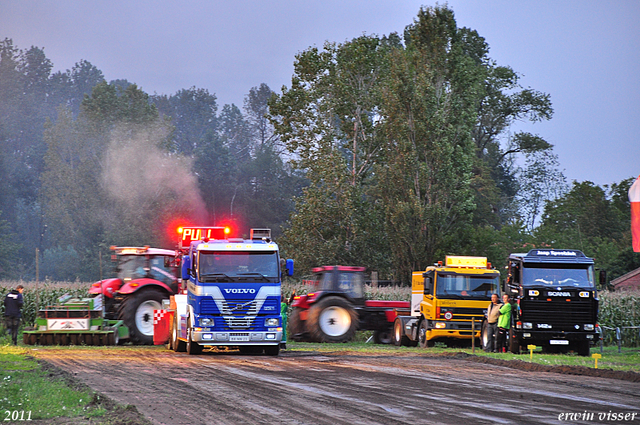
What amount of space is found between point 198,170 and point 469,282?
7230 centimetres

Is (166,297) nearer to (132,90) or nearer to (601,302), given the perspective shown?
(601,302)

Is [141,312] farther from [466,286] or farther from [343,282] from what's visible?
[466,286]

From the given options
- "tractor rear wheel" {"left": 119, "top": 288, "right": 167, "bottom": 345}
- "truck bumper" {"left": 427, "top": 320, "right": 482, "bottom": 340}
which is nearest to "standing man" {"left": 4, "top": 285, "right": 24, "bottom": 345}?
"tractor rear wheel" {"left": 119, "top": 288, "right": 167, "bottom": 345}

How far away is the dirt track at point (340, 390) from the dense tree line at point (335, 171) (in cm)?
2768

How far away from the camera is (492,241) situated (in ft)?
179

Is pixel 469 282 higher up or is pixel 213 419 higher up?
pixel 469 282

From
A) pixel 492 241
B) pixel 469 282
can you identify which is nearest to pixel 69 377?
pixel 469 282

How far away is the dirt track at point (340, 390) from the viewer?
11.5 m

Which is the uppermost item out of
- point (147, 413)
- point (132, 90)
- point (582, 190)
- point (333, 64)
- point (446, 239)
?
point (132, 90)

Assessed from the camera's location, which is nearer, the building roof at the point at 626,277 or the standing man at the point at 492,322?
the standing man at the point at 492,322

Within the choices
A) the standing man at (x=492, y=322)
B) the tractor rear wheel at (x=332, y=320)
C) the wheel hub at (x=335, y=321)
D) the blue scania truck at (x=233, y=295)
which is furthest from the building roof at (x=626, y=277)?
the blue scania truck at (x=233, y=295)

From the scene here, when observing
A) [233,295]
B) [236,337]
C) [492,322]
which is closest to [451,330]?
[492,322]

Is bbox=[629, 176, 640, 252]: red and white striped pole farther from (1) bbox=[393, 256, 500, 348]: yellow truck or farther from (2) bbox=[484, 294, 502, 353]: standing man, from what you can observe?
(1) bbox=[393, 256, 500, 348]: yellow truck

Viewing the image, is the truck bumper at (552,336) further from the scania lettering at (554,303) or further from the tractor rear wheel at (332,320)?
the tractor rear wheel at (332,320)
